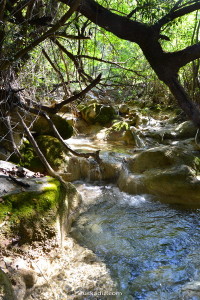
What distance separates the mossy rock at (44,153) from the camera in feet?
18.1

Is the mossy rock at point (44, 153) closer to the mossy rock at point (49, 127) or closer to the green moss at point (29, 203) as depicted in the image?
the mossy rock at point (49, 127)

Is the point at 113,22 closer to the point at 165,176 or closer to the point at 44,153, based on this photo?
the point at 165,176

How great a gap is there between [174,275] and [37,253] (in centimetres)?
160

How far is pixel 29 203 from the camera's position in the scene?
3086 mm

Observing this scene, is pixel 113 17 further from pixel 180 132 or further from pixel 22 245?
pixel 180 132

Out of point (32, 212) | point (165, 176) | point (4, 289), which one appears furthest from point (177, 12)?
point (4, 289)

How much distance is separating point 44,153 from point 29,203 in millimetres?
3070

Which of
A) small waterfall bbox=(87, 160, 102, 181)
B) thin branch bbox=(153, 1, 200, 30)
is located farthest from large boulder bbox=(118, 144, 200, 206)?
thin branch bbox=(153, 1, 200, 30)

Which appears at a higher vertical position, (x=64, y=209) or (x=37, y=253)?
(x=64, y=209)

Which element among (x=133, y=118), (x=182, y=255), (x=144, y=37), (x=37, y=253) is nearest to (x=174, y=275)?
(x=182, y=255)

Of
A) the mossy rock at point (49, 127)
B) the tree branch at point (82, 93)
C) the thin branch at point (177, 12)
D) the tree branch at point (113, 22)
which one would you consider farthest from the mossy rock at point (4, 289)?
the mossy rock at point (49, 127)

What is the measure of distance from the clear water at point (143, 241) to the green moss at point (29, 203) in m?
0.78

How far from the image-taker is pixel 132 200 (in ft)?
17.0

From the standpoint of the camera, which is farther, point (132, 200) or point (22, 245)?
point (132, 200)
